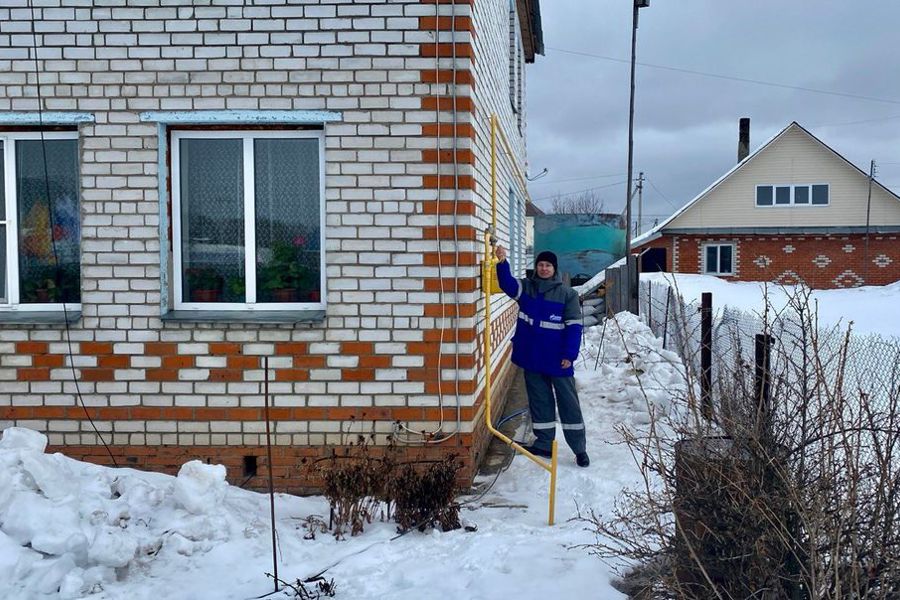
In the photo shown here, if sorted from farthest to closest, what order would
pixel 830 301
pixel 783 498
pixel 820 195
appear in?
pixel 820 195 < pixel 830 301 < pixel 783 498

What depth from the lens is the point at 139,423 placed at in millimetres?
5559

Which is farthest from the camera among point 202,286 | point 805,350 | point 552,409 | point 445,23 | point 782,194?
point 782,194

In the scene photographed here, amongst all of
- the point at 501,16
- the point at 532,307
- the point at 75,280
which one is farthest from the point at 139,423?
the point at 501,16

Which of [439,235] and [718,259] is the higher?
[718,259]

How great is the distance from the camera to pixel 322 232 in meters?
5.66

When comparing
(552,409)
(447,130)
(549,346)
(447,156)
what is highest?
(447,130)

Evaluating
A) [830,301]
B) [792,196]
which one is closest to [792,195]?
[792,196]

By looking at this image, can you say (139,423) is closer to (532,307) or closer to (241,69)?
(241,69)

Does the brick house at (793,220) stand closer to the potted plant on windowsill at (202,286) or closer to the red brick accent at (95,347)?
the potted plant on windowsill at (202,286)

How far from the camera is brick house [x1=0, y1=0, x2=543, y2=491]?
543cm

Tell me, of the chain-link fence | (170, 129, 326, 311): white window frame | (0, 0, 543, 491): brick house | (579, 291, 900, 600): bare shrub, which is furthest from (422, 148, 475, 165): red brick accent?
(579, 291, 900, 600): bare shrub

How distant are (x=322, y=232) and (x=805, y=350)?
3.49 meters

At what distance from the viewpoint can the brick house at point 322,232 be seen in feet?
17.8

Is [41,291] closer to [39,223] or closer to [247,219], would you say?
[39,223]
